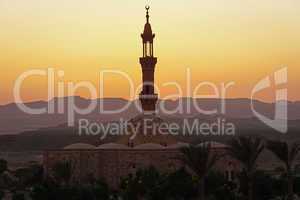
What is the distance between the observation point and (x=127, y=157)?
40.4 m

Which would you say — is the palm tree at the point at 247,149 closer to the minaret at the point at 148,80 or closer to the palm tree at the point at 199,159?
the palm tree at the point at 199,159

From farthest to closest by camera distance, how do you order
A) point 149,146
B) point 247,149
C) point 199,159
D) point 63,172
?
point 149,146 → point 63,172 → point 247,149 → point 199,159

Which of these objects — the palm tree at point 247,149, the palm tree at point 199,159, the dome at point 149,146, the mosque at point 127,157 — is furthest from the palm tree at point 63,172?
the palm tree at point 247,149

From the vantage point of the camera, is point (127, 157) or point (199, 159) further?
point (127, 157)

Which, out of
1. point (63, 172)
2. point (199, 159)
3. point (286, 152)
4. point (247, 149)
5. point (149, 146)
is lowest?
point (63, 172)

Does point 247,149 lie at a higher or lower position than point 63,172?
higher

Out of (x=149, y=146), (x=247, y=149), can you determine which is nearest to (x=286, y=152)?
(x=247, y=149)

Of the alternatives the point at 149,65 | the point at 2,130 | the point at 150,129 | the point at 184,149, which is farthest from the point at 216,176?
the point at 2,130

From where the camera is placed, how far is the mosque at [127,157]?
4016 cm

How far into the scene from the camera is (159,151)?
132 feet

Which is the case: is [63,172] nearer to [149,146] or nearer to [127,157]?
[127,157]

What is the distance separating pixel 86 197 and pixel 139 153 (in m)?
6.61

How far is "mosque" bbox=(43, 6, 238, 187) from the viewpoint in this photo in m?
40.2

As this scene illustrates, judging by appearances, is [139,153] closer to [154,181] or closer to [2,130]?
[154,181]
